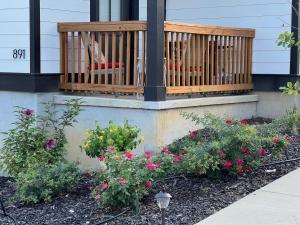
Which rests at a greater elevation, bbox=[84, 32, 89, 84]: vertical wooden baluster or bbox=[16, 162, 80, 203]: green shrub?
bbox=[84, 32, 89, 84]: vertical wooden baluster

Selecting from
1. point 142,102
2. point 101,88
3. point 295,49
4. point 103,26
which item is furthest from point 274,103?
point 103,26

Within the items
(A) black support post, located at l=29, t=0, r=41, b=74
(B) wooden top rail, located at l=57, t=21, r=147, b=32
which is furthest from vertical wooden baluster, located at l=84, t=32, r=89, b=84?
(A) black support post, located at l=29, t=0, r=41, b=74

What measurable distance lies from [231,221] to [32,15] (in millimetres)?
4887

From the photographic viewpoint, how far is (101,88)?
848 cm

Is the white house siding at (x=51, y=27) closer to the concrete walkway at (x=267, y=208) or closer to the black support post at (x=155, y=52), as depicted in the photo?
the black support post at (x=155, y=52)

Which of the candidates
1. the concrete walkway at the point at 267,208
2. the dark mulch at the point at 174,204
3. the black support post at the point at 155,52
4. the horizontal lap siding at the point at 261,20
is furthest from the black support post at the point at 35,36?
the concrete walkway at the point at 267,208

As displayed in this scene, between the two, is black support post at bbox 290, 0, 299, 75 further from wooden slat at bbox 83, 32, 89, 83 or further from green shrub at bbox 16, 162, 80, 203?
green shrub at bbox 16, 162, 80, 203

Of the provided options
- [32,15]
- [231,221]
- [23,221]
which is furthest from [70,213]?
[32,15]

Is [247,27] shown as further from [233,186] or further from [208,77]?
[233,186]

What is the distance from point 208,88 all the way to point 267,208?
12.1 feet

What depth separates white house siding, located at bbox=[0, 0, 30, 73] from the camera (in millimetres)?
8719

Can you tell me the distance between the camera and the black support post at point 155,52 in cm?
782

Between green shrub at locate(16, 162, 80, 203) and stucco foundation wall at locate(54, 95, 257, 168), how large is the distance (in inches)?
60.3

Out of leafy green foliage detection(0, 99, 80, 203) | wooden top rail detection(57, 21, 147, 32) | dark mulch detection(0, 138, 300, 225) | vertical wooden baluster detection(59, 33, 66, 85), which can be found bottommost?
dark mulch detection(0, 138, 300, 225)
